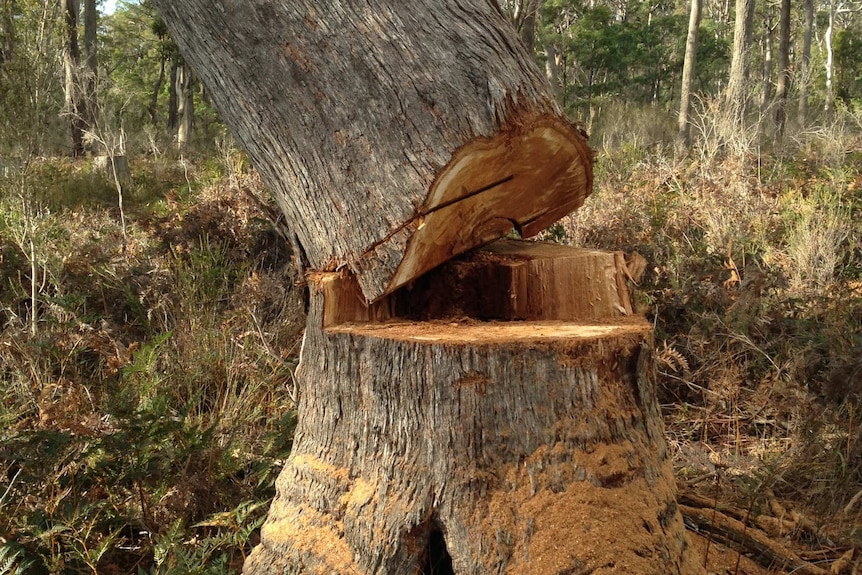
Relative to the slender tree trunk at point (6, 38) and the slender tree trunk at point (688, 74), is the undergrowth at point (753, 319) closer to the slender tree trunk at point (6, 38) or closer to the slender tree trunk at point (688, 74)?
the slender tree trunk at point (6, 38)

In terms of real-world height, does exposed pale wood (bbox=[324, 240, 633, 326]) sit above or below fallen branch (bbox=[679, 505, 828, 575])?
above

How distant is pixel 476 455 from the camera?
1.56 metres

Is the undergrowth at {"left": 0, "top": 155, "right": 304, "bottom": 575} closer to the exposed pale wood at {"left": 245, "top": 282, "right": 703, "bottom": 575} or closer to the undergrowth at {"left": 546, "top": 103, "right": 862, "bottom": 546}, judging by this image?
the exposed pale wood at {"left": 245, "top": 282, "right": 703, "bottom": 575}

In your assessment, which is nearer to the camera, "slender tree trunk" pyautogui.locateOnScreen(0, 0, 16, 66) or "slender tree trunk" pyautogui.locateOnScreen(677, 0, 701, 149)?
"slender tree trunk" pyautogui.locateOnScreen(0, 0, 16, 66)

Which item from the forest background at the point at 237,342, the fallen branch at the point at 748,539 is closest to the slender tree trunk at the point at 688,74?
the forest background at the point at 237,342

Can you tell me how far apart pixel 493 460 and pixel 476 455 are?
44mm

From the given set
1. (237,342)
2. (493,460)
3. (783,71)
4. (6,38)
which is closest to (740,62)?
(783,71)

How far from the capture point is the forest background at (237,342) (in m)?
2.10

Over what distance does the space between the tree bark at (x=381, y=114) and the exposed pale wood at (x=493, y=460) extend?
288mm

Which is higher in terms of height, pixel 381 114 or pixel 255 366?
pixel 381 114

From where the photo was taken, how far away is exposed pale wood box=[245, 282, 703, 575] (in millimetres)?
1532

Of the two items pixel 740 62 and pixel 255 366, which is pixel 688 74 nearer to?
pixel 740 62

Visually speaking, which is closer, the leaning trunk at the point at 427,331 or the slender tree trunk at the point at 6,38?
the leaning trunk at the point at 427,331

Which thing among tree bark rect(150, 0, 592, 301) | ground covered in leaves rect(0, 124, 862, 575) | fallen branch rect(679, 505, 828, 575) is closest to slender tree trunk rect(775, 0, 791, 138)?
ground covered in leaves rect(0, 124, 862, 575)
